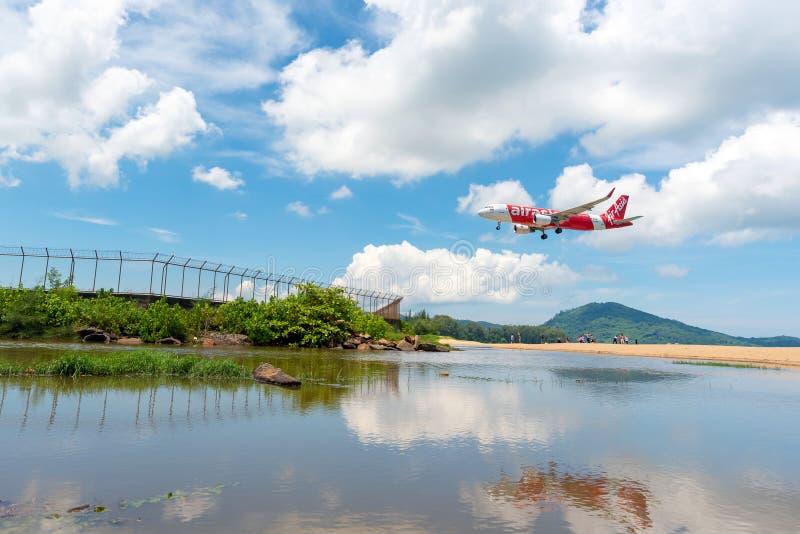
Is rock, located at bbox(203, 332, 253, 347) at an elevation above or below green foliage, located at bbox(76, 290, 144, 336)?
below

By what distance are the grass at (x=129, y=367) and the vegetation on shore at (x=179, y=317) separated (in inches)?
1269

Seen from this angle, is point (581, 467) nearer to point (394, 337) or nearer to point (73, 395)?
point (73, 395)

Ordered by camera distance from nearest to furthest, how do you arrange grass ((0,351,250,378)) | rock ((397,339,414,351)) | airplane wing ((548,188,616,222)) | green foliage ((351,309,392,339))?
grass ((0,351,250,378)) < airplane wing ((548,188,616,222)) < rock ((397,339,414,351)) < green foliage ((351,309,392,339))

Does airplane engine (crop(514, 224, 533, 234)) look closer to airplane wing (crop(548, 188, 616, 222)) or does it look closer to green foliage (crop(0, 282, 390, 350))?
airplane wing (crop(548, 188, 616, 222))

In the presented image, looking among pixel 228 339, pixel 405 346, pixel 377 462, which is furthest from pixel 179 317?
pixel 377 462

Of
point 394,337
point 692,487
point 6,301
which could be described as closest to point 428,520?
point 692,487

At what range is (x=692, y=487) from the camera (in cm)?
921

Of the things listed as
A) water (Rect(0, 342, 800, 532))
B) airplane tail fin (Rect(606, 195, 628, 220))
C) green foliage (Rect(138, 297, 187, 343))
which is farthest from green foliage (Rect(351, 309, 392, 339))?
water (Rect(0, 342, 800, 532))

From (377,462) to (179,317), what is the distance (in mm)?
50859

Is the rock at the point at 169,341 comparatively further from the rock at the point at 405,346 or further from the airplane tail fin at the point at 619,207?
the airplane tail fin at the point at 619,207

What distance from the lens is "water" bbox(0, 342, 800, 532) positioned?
23.8 feet

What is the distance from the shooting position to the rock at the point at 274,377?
2070 cm

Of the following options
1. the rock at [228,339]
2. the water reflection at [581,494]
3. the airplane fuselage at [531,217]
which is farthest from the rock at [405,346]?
the water reflection at [581,494]

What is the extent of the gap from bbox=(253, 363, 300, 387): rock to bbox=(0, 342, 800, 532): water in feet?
5.24
